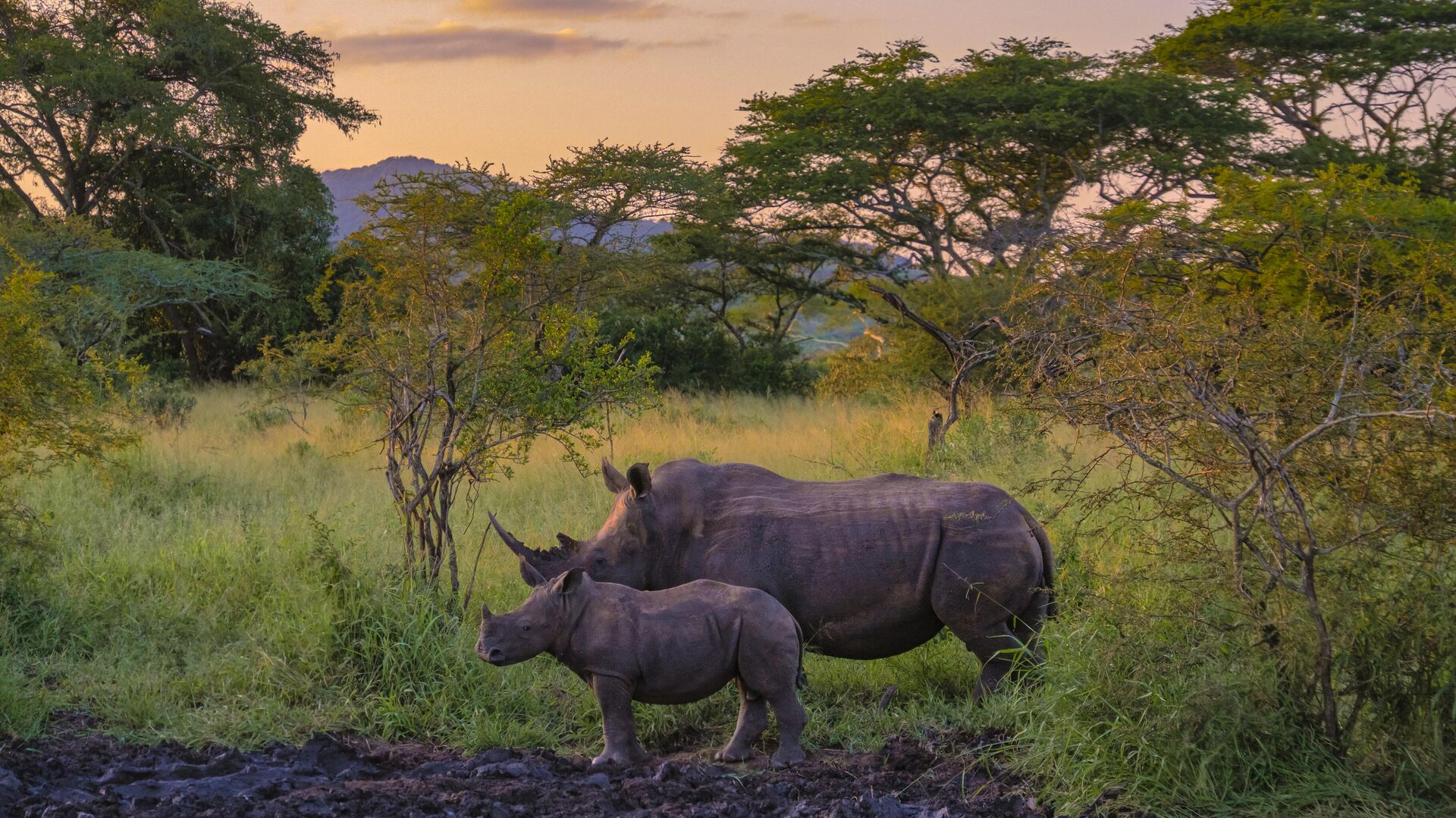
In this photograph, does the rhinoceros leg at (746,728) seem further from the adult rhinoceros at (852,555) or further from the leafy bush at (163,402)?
the leafy bush at (163,402)

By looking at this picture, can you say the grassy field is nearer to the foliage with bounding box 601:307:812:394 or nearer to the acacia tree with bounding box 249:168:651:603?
the acacia tree with bounding box 249:168:651:603

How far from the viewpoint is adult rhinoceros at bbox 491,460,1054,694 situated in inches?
215

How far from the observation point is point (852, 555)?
553cm

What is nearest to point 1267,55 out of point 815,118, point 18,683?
point 815,118

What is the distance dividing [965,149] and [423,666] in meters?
21.9

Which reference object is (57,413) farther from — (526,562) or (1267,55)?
(1267,55)

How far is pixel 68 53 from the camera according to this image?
23.9 meters

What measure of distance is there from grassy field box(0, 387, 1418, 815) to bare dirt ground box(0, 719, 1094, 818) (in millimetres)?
255

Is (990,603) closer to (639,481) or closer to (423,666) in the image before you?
(639,481)

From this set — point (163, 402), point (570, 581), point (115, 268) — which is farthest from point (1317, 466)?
point (115, 268)


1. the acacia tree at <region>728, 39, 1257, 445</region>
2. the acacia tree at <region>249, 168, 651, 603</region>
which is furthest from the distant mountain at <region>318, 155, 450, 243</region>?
the acacia tree at <region>728, 39, 1257, 445</region>

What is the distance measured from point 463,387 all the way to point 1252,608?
4188 mm

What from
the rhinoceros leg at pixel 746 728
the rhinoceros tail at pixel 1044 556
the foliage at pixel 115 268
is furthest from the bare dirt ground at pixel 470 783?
the foliage at pixel 115 268

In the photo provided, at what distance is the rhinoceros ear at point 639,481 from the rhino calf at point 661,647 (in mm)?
674
